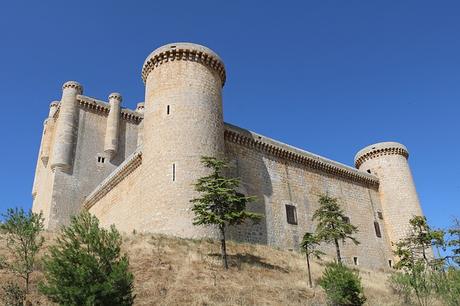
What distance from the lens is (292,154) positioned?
27.8m

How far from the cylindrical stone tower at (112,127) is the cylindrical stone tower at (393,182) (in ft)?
57.7

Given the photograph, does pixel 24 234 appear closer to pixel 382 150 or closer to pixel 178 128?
pixel 178 128

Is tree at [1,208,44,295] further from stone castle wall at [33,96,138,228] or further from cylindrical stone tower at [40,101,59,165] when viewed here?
cylindrical stone tower at [40,101,59,165]

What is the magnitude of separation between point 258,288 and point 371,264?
51.4 ft

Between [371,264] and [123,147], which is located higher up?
[123,147]

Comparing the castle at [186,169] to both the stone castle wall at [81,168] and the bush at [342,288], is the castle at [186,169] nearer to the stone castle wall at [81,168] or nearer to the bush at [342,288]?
the stone castle wall at [81,168]

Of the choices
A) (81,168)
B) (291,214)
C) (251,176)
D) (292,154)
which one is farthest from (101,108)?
(291,214)

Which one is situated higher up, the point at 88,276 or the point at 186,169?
the point at 186,169

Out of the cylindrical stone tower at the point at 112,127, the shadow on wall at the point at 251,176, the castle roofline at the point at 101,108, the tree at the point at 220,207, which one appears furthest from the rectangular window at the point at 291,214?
the castle roofline at the point at 101,108

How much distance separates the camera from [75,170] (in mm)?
29531

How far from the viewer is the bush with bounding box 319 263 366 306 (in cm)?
1403

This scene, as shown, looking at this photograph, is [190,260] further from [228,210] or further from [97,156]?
[97,156]

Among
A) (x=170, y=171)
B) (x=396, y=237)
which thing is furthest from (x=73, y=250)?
(x=396, y=237)

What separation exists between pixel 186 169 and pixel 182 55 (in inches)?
256
